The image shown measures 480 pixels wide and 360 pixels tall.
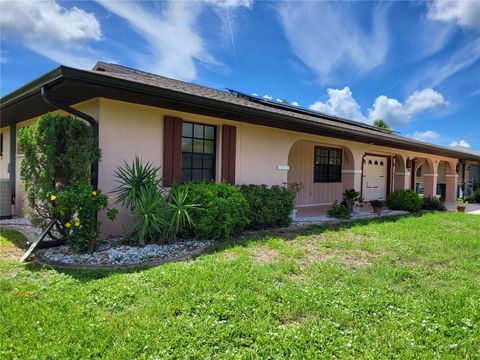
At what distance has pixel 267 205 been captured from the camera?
24.4ft

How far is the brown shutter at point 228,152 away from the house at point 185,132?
26 millimetres

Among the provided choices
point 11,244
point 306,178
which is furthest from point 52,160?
point 306,178

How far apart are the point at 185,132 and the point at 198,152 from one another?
0.60m

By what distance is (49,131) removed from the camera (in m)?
5.09

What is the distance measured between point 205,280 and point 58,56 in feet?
26.8

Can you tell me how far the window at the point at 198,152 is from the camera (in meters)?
7.39

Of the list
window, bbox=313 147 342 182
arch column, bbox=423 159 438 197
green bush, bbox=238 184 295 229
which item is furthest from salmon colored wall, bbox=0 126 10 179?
arch column, bbox=423 159 438 197

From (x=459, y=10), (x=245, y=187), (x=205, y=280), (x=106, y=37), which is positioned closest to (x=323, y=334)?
(x=205, y=280)

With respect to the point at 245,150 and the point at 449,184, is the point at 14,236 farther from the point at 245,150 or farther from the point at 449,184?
the point at 449,184

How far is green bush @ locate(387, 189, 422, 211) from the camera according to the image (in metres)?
11.9

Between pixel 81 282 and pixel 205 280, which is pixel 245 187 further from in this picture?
pixel 81 282

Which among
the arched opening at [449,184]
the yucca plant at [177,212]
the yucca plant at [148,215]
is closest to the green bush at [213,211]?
the yucca plant at [177,212]

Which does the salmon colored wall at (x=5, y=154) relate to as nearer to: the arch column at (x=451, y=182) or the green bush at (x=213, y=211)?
the green bush at (x=213, y=211)

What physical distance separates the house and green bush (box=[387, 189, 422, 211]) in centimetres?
185
